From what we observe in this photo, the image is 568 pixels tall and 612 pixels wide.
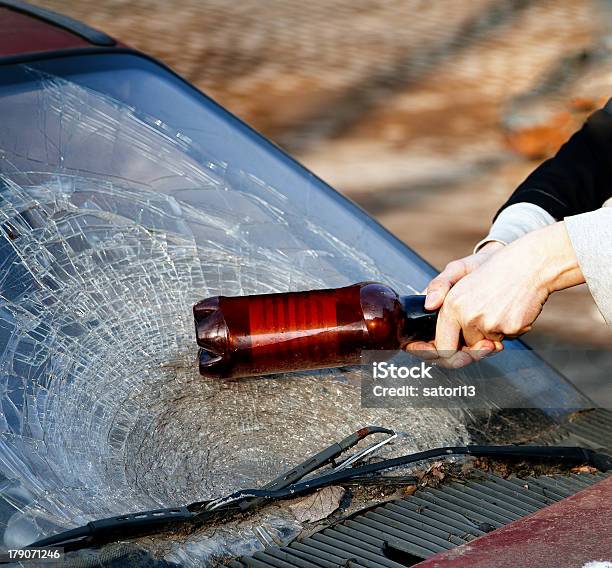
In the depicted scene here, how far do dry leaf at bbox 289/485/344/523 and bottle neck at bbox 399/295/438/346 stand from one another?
1.13ft

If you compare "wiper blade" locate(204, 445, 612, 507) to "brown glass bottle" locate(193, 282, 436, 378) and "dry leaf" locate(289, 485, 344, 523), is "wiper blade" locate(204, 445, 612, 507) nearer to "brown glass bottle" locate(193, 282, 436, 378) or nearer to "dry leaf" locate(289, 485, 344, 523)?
"dry leaf" locate(289, 485, 344, 523)

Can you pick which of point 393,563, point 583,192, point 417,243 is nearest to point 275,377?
point 393,563

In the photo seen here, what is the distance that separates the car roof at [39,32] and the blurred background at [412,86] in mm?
2420

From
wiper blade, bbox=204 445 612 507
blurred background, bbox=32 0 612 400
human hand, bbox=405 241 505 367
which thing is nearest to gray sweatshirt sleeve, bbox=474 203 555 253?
human hand, bbox=405 241 505 367

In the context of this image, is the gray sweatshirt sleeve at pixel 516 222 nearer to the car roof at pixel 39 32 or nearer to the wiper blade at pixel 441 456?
the wiper blade at pixel 441 456

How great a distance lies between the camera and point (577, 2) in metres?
9.31

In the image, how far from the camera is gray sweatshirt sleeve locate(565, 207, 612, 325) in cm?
165

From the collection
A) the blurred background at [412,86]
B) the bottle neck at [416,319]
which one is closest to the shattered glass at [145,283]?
the bottle neck at [416,319]

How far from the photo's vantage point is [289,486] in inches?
62.0

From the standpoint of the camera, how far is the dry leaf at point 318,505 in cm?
154

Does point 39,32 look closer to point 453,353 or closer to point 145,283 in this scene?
point 145,283

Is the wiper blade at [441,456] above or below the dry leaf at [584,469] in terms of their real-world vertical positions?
above

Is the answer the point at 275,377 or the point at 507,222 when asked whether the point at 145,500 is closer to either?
the point at 275,377

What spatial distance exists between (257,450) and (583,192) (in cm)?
105
